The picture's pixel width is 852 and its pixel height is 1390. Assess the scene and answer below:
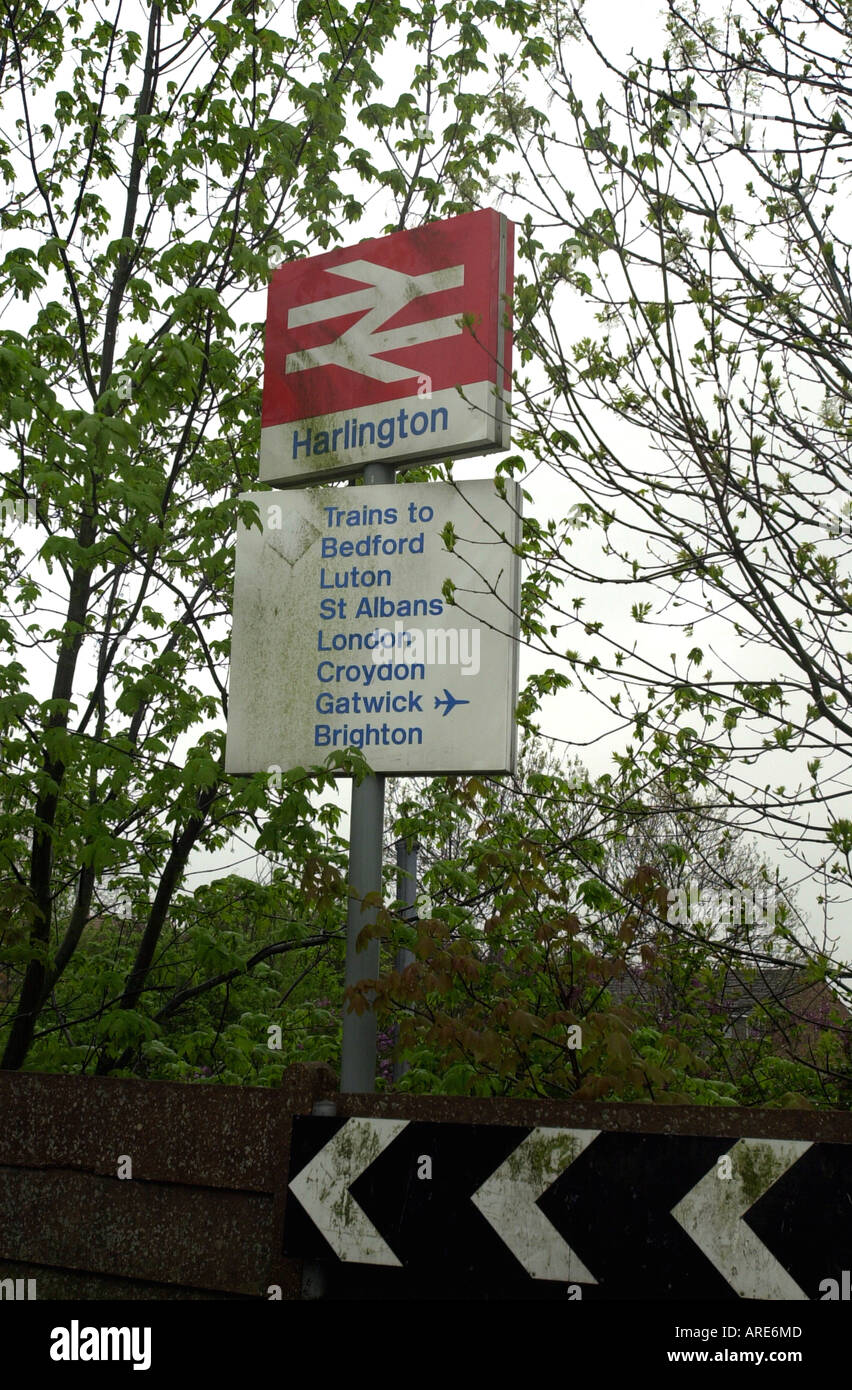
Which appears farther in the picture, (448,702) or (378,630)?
(378,630)

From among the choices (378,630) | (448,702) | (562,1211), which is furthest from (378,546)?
(562,1211)

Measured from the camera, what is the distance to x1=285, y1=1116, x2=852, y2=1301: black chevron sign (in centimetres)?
348

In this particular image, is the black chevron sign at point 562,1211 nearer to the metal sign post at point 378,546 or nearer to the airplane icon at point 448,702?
the metal sign post at point 378,546

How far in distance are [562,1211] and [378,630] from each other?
2.61 m

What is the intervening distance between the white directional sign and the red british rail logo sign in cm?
21

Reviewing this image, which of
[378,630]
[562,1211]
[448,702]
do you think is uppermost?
[378,630]

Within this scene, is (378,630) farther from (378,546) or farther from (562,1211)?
(562,1211)

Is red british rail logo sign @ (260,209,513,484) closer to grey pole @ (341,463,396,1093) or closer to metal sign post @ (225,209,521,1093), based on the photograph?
metal sign post @ (225,209,521,1093)

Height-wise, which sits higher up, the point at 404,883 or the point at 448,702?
the point at 448,702

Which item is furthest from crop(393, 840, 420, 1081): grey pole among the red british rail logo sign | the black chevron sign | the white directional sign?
the black chevron sign

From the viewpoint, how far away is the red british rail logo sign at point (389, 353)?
17.8 feet

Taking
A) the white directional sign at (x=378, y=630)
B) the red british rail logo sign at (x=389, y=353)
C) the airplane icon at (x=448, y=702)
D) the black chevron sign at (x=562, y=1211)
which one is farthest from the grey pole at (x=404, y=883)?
the black chevron sign at (x=562, y=1211)

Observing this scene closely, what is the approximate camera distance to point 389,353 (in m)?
5.70
